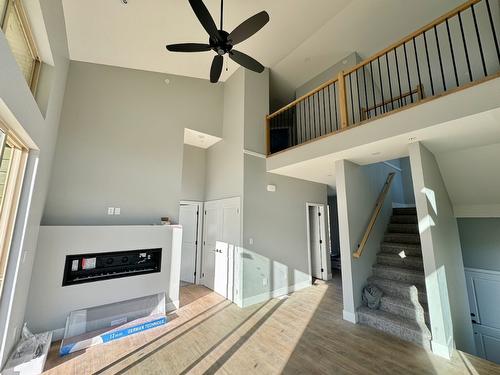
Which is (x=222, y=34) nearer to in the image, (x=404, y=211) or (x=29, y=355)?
(x=29, y=355)

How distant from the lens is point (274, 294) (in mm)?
4492

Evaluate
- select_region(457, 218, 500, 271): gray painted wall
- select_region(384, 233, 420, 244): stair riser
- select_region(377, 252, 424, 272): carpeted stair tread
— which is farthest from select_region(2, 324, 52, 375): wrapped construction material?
select_region(457, 218, 500, 271): gray painted wall

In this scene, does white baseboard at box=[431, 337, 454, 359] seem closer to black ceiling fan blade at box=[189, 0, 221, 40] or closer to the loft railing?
the loft railing

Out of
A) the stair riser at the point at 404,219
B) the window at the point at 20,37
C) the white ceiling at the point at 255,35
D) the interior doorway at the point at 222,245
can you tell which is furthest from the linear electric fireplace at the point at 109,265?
the stair riser at the point at 404,219

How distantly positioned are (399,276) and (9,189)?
5453mm

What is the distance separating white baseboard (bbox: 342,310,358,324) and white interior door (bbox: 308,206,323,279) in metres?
2.40

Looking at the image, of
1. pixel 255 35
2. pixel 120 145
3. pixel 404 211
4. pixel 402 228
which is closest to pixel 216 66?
pixel 255 35

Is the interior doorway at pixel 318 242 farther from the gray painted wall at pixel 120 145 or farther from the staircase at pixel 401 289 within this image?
the gray painted wall at pixel 120 145

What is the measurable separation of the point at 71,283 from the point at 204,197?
10.1 feet

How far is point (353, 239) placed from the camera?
143 inches

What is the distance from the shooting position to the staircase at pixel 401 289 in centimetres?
301

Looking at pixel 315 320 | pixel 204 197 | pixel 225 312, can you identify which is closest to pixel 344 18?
pixel 204 197

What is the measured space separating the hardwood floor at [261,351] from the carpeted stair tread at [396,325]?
0.35ft

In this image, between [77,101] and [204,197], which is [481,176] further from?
[77,101]
